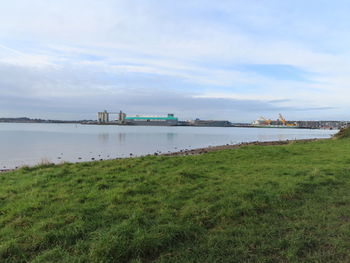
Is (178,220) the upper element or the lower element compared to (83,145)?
upper

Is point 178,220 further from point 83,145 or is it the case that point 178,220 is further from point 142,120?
point 142,120

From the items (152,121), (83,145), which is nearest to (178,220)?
(83,145)

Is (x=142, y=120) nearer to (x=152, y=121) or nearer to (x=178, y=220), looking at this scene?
(x=152, y=121)

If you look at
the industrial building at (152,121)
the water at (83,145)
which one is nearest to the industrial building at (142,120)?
the industrial building at (152,121)

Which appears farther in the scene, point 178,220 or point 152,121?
point 152,121

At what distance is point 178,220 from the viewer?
516cm

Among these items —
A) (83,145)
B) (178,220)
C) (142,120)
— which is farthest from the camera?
(142,120)

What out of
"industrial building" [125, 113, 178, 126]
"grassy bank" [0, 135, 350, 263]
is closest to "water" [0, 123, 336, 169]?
"grassy bank" [0, 135, 350, 263]

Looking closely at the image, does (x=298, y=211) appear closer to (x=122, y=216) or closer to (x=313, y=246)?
(x=313, y=246)

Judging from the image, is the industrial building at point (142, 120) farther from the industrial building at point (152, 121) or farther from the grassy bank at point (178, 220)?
the grassy bank at point (178, 220)

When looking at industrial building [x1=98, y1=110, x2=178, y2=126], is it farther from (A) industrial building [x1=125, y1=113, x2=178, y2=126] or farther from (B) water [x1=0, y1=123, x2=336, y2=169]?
(B) water [x1=0, y1=123, x2=336, y2=169]

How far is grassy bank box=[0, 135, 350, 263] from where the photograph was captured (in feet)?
13.0

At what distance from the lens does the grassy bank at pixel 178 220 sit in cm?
395

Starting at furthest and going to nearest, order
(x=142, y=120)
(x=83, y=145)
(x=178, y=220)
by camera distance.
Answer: (x=142, y=120)
(x=83, y=145)
(x=178, y=220)
